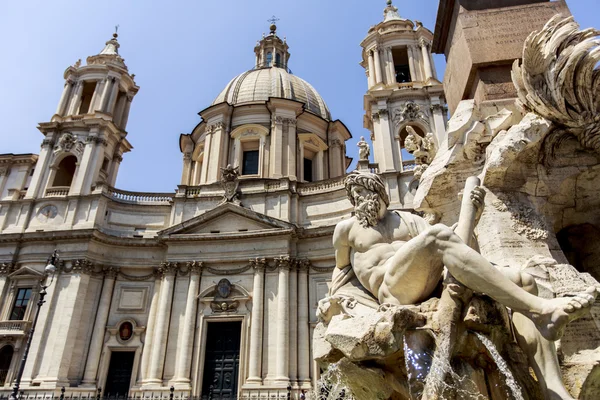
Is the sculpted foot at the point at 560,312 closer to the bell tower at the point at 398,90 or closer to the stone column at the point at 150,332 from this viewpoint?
the bell tower at the point at 398,90

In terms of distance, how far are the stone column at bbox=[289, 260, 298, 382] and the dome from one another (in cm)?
1402

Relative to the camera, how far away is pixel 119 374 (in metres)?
19.4

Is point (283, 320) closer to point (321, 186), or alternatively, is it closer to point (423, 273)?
point (321, 186)

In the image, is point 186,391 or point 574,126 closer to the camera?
point 574,126

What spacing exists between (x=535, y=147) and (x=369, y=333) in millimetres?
2811

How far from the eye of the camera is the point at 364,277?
12.3 feet

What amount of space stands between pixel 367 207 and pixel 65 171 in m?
26.7

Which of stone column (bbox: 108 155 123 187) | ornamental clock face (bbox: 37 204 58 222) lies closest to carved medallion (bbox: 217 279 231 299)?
ornamental clock face (bbox: 37 204 58 222)

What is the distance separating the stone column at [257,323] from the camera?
1788 centimetres

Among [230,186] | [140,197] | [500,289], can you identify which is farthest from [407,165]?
[500,289]

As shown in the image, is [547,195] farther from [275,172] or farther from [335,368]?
[275,172]

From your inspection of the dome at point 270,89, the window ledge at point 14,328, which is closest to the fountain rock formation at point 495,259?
the window ledge at point 14,328

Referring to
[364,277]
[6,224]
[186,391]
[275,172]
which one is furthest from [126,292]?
[364,277]

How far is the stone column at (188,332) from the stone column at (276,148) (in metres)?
7.80
